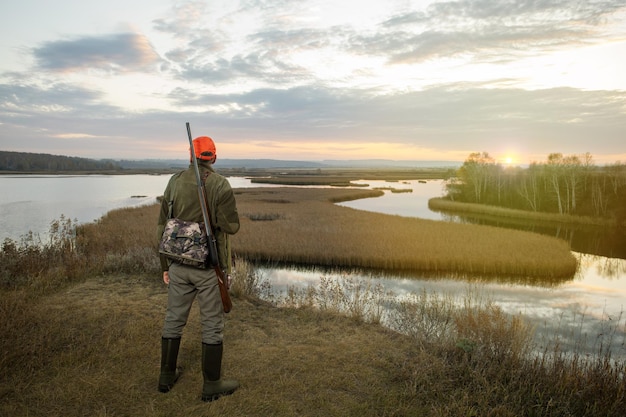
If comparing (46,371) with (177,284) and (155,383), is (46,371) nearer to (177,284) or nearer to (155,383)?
(155,383)

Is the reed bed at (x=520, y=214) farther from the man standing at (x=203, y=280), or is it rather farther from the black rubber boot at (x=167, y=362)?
the black rubber boot at (x=167, y=362)


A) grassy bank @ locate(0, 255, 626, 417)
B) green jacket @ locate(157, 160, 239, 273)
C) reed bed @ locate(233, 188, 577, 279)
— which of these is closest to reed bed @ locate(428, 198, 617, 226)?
reed bed @ locate(233, 188, 577, 279)

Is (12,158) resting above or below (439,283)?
above

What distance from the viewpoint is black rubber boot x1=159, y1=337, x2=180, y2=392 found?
15.7 ft

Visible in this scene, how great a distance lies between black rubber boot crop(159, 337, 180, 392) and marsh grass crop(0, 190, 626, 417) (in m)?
0.14

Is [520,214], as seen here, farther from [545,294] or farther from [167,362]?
[167,362]

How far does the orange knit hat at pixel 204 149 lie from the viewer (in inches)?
190

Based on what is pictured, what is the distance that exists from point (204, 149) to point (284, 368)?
10.8ft

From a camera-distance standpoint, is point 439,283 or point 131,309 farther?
point 439,283

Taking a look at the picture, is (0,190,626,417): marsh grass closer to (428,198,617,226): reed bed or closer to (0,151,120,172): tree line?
(428,198,617,226): reed bed

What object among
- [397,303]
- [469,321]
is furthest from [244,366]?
[397,303]

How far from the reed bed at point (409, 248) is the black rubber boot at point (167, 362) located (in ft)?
49.4

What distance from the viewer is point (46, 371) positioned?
516cm

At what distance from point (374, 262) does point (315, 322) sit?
39.2ft
